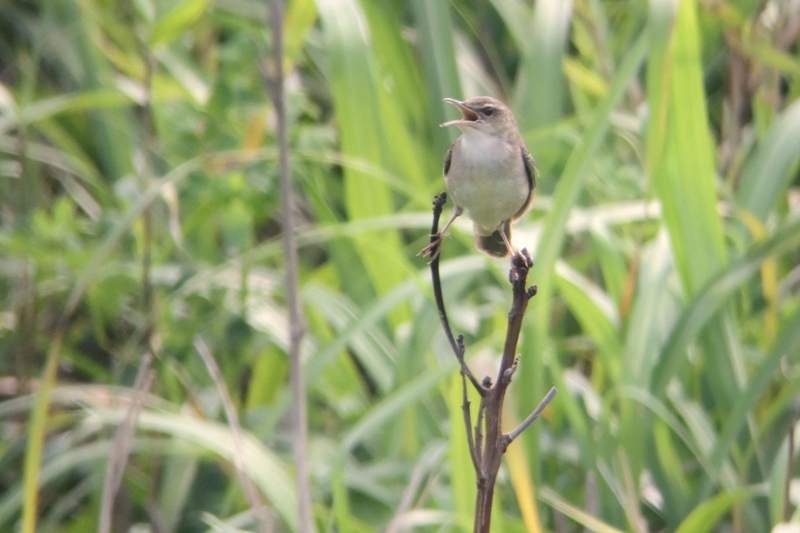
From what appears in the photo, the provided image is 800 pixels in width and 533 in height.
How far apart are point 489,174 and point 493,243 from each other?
252 mm

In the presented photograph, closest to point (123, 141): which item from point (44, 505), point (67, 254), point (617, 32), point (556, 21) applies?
point (67, 254)

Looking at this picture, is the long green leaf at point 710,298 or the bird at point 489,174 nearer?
the bird at point 489,174

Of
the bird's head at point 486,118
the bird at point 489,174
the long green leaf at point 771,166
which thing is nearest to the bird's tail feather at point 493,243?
the bird at point 489,174

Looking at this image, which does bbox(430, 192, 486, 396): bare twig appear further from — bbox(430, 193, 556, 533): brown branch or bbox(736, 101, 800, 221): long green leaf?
bbox(736, 101, 800, 221): long green leaf

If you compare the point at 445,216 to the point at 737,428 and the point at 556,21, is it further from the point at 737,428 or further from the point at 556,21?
the point at 737,428

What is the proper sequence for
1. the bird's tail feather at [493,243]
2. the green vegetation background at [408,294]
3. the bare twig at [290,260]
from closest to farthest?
the bare twig at [290,260] → the bird's tail feather at [493,243] → the green vegetation background at [408,294]

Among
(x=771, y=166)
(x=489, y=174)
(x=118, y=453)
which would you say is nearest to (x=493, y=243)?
(x=489, y=174)

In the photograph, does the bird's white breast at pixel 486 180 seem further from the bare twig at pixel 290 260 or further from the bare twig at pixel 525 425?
the bare twig at pixel 525 425

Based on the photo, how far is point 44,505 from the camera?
3.10m

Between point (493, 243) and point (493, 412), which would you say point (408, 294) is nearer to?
point (493, 243)

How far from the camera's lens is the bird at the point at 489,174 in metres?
1.94

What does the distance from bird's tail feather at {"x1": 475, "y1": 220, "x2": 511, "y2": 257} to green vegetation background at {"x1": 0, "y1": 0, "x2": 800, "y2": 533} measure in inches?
10.1

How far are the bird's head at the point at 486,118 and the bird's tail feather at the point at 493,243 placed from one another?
215 millimetres

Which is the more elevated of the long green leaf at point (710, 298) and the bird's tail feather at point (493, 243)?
the bird's tail feather at point (493, 243)
